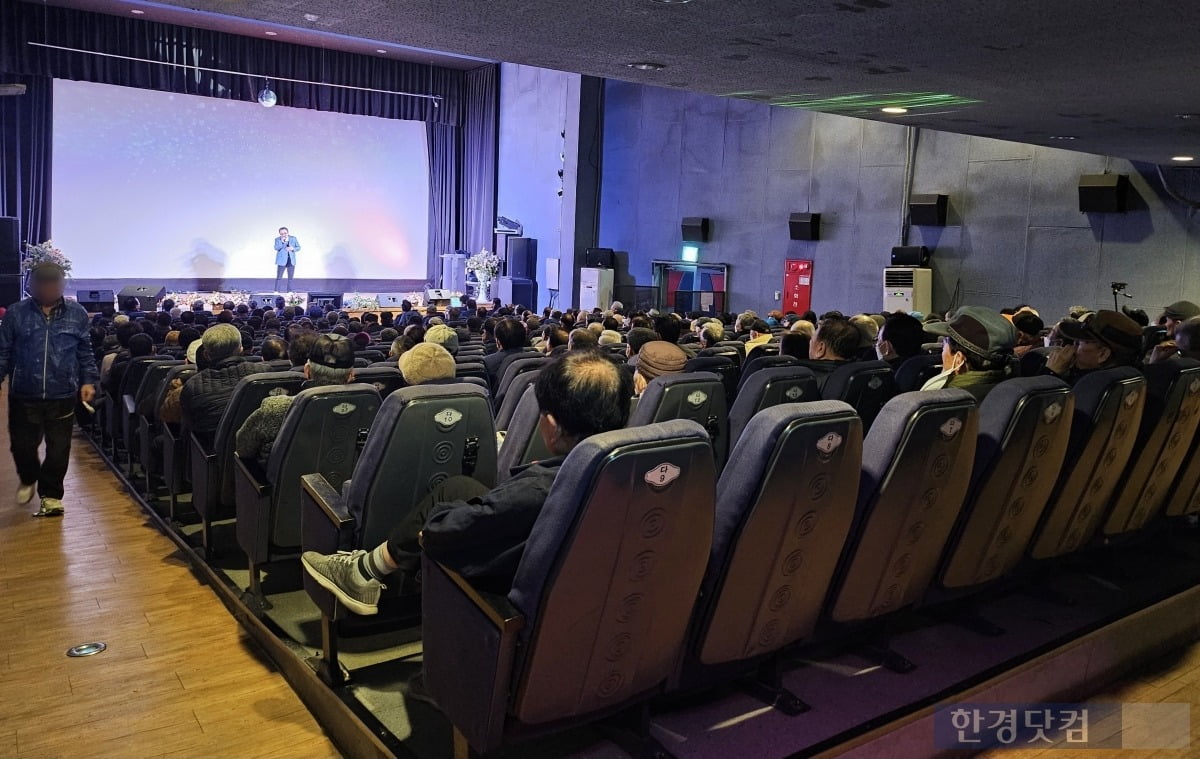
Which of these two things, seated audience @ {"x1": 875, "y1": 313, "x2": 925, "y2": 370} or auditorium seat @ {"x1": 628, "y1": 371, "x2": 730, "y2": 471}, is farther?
seated audience @ {"x1": 875, "y1": 313, "x2": 925, "y2": 370}

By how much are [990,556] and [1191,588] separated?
117cm

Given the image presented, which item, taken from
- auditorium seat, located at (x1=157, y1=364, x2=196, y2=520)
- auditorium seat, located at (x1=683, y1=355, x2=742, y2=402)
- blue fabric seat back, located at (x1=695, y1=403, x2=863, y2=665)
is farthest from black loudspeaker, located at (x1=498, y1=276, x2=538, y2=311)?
blue fabric seat back, located at (x1=695, y1=403, x2=863, y2=665)

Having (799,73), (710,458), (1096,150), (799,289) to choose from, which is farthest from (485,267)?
(710,458)

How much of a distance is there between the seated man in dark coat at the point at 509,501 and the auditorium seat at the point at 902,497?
76 cm

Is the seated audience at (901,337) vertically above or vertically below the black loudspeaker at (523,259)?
below

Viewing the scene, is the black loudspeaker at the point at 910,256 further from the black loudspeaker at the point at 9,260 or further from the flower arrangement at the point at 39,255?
the flower arrangement at the point at 39,255

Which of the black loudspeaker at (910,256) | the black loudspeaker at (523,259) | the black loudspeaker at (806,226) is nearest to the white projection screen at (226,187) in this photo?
the black loudspeaker at (523,259)

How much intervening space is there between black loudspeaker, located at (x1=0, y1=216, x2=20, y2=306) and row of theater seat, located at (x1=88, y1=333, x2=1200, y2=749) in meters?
10.4

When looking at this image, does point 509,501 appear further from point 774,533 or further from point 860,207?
point 860,207

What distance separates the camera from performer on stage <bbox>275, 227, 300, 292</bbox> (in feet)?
57.2

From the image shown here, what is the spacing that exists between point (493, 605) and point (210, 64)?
1749cm

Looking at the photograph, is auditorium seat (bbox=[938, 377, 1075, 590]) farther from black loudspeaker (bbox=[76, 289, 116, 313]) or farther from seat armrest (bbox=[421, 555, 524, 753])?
black loudspeaker (bbox=[76, 289, 116, 313])

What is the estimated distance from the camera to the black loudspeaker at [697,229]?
1484 centimetres

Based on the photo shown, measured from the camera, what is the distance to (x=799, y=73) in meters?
4.47
